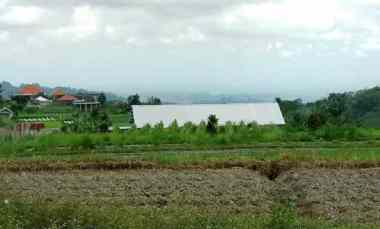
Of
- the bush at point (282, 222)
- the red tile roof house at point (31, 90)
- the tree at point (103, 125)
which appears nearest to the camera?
the bush at point (282, 222)

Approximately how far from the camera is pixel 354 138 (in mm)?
22109

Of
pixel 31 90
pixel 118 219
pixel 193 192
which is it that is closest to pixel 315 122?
pixel 193 192

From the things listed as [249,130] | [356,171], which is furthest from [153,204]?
[249,130]

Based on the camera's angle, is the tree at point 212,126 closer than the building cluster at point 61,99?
Yes

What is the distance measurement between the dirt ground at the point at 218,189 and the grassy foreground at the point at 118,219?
188 cm

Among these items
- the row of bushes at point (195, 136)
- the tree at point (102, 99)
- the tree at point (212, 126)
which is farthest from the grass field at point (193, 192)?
the tree at point (102, 99)

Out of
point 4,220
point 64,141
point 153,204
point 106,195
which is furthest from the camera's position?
point 64,141

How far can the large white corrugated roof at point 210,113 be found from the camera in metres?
27.8

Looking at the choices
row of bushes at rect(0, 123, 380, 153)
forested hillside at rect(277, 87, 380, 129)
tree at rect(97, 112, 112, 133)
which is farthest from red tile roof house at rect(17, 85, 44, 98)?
row of bushes at rect(0, 123, 380, 153)

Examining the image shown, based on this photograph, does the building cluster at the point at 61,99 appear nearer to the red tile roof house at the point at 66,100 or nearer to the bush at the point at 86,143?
the red tile roof house at the point at 66,100

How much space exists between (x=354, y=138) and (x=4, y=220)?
17246mm

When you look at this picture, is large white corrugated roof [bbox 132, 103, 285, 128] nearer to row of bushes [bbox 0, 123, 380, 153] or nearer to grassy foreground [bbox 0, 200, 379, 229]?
row of bushes [bbox 0, 123, 380, 153]

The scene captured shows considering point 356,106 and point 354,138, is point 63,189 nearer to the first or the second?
point 354,138

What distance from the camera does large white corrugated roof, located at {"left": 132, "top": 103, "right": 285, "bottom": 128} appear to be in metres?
27.8
